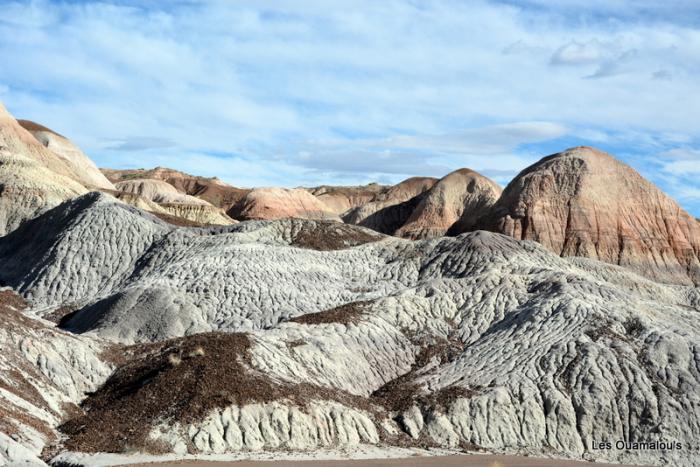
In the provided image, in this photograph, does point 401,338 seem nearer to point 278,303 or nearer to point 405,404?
point 405,404

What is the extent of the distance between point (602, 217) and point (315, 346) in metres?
48.4

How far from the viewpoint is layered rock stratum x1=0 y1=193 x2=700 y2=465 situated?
2936 cm

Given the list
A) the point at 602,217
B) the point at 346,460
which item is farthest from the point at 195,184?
the point at 346,460

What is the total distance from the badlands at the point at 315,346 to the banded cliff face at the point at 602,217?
1355 cm

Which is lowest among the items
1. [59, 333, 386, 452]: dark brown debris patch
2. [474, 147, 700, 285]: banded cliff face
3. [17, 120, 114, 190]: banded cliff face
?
[59, 333, 386, 452]: dark brown debris patch

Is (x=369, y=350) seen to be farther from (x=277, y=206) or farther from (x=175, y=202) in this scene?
(x=277, y=206)

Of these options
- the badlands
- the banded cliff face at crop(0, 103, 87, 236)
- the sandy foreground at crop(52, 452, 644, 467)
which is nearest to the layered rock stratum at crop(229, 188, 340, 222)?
the banded cliff face at crop(0, 103, 87, 236)

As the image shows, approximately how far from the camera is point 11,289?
5169 cm

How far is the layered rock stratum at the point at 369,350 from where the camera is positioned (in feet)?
96.3

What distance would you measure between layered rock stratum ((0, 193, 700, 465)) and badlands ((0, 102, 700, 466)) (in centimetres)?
9

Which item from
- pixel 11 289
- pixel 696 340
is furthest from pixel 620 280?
pixel 11 289

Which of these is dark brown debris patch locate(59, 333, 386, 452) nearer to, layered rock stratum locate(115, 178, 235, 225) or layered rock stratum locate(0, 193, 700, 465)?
layered rock stratum locate(0, 193, 700, 465)

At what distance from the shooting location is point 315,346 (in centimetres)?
3547

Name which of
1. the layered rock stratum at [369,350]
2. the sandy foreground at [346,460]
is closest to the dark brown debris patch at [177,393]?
Answer: the layered rock stratum at [369,350]
